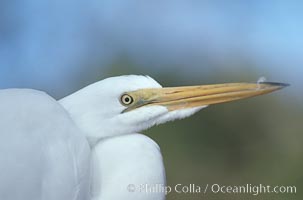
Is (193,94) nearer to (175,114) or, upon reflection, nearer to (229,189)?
(175,114)

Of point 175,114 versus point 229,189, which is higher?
point 175,114

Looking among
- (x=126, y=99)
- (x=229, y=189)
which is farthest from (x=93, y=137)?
(x=229, y=189)

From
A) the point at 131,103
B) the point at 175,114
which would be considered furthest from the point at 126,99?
the point at 175,114

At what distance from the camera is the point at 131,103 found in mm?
1109

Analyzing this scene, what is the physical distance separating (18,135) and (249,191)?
1570 mm

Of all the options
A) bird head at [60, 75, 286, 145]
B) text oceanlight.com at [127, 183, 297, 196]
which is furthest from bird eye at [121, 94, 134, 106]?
text oceanlight.com at [127, 183, 297, 196]

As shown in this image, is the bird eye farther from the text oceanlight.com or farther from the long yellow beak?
the text oceanlight.com

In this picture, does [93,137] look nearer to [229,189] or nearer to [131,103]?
[131,103]

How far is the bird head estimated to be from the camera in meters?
1.07

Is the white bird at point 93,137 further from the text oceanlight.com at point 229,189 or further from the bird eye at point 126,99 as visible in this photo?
the text oceanlight.com at point 229,189

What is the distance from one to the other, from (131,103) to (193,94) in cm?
16

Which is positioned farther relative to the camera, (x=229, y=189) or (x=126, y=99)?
(x=229, y=189)

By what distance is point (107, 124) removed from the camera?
1.09 metres

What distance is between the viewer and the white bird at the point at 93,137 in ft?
3.02
